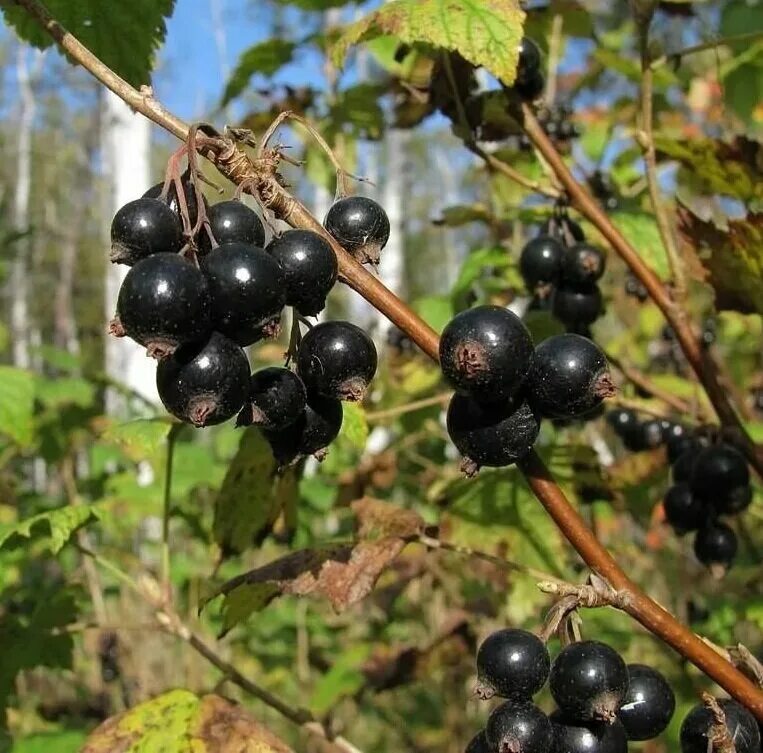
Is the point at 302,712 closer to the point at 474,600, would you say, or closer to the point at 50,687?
the point at 474,600

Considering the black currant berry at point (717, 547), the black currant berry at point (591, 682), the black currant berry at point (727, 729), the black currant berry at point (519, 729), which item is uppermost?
the black currant berry at point (717, 547)

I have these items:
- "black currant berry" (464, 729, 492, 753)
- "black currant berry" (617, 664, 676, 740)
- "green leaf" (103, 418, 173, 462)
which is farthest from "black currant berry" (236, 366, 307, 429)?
"green leaf" (103, 418, 173, 462)

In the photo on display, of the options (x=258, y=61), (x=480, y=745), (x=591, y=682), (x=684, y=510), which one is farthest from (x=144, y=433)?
(x=258, y=61)

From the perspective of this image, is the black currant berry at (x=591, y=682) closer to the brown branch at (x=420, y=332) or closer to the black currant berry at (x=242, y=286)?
the brown branch at (x=420, y=332)

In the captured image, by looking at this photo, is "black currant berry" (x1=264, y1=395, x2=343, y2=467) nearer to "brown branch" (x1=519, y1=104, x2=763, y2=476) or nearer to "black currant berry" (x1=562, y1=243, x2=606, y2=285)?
"brown branch" (x1=519, y1=104, x2=763, y2=476)

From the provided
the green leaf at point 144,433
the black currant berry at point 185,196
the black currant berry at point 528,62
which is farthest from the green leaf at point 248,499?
the black currant berry at point 528,62
